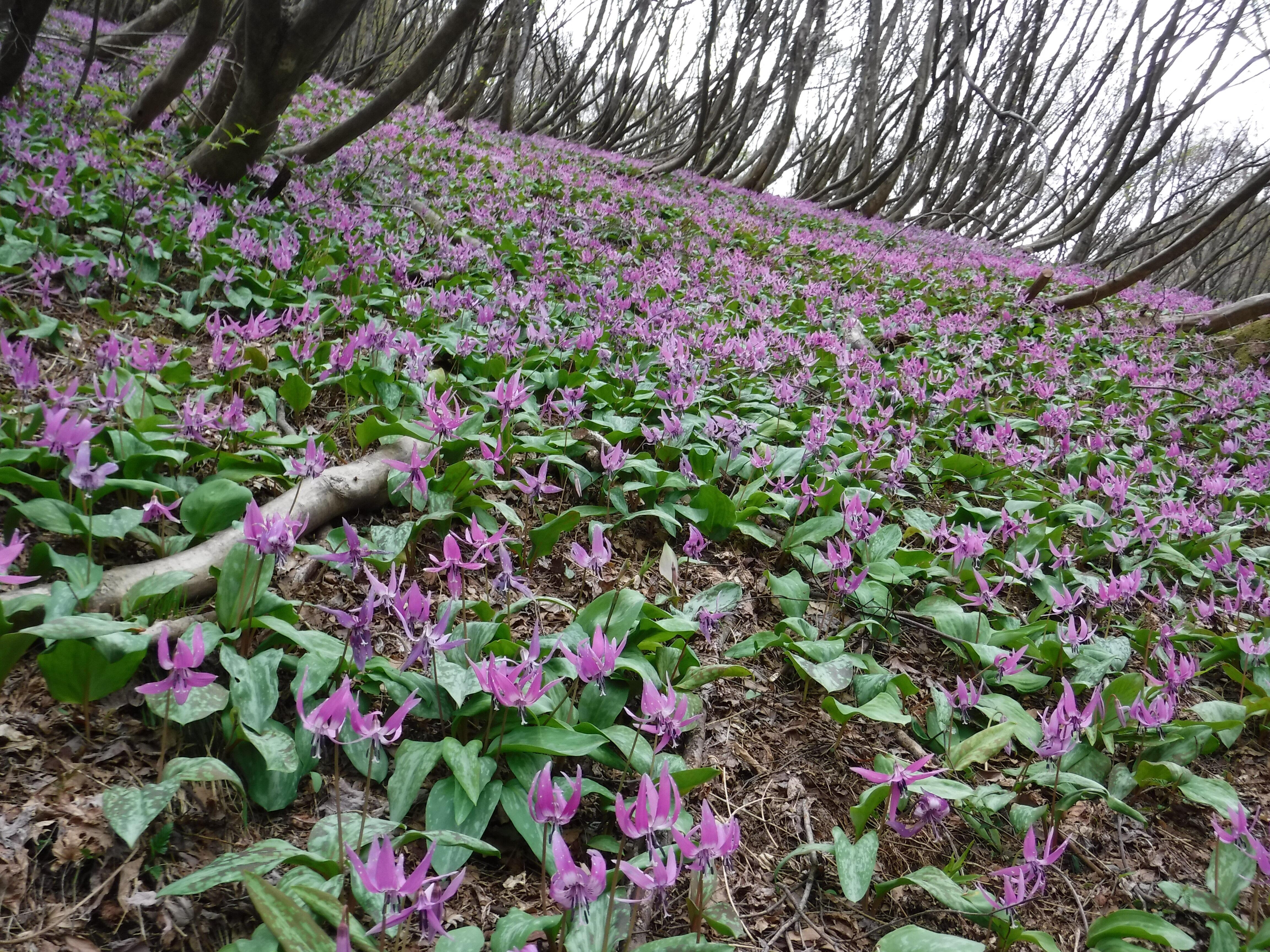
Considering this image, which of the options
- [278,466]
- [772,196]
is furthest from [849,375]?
[772,196]

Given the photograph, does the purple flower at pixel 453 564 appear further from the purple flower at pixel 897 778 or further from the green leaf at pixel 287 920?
the purple flower at pixel 897 778

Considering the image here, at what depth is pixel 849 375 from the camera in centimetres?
481

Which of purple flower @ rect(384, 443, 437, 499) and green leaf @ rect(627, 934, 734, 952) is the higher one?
purple flower @ rect(384, 443, 437, 499)

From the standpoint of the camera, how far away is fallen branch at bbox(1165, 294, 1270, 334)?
740 centimetres

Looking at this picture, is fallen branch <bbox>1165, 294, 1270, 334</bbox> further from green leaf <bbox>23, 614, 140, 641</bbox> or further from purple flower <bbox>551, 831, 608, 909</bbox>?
green leaf <bbox>23, 614, 140, 641</bbox>

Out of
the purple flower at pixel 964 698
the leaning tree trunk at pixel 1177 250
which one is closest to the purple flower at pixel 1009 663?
the purple flower at pixel 964 698

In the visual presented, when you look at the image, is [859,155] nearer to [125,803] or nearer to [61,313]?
[61,313]

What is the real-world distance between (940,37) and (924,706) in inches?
678

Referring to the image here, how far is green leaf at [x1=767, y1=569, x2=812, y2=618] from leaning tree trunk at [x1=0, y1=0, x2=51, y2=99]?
18.4 feet

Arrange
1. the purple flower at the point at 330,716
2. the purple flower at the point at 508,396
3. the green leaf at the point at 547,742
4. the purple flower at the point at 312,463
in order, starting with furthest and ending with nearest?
the purple flower at the point at 508,396
the purple flower at the point at 312,463
the green leaf at the point at 547,742
the purple flower at the point at 330,716

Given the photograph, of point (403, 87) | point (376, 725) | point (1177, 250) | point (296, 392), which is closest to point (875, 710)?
point (376, 725)

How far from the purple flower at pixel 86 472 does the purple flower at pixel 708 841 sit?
1.32m

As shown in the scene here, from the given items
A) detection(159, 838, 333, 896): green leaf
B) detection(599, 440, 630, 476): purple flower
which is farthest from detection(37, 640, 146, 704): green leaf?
detection(599, 440, 630, 476): purple flower

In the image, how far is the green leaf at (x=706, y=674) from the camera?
6.07ft
